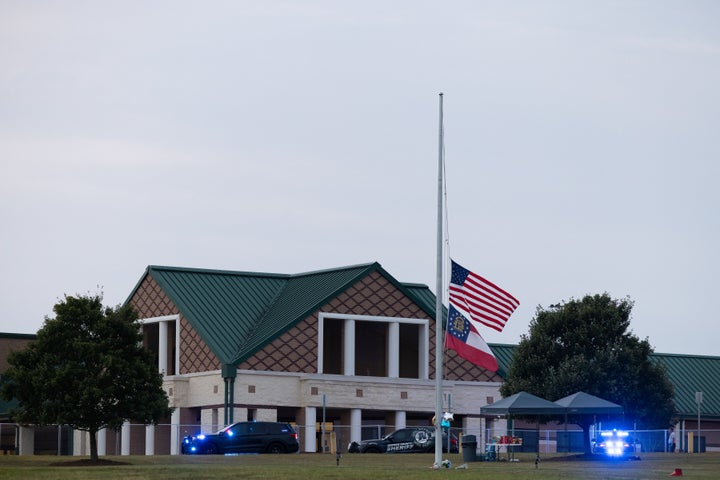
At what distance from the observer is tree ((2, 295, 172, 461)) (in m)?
52.3

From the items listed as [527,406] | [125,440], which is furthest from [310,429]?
[527,406]

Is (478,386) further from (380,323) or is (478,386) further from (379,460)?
(379,460)

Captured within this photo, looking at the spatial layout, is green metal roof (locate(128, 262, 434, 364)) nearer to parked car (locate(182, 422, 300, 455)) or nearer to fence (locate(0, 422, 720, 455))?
fence (locate(0, 422, 720, 455))

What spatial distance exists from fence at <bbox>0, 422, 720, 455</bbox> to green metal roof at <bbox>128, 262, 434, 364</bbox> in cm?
473

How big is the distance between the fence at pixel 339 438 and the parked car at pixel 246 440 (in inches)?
101

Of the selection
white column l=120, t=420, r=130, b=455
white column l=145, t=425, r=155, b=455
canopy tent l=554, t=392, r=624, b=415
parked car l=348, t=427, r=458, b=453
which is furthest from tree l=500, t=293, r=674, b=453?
white column l=120, t=420, r=130, b=455

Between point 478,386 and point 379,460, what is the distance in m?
26.0

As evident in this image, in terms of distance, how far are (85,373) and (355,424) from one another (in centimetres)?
2309

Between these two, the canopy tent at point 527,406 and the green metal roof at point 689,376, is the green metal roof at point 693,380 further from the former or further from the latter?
the canopy tent at point 527,406

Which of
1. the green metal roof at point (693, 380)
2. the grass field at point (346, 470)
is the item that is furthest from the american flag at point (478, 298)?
the green metal roof at point (693, 380)

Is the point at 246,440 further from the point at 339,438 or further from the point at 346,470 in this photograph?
the point at 346,470

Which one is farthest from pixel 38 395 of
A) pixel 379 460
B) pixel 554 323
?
pixel 554 323

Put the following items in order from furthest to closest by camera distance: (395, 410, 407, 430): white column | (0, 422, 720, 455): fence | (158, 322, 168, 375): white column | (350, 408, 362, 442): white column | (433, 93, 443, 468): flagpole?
(158, 322, 168, 375): white column < (395, 410, 407, 430): white column < (350, 408, 362, 442): white column < (0, 422, 720, 455): fence < (433, 93, 443, 468): flagpole

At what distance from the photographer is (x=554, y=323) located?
63.6 meters
